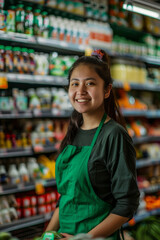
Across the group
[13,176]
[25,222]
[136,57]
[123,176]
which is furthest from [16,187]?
[136,57]

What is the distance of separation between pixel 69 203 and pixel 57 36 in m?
2.35

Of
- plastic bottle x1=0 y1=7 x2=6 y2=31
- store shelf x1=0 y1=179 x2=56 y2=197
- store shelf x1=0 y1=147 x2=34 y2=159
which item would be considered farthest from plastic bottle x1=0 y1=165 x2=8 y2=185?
plastic bottle x1=0 y1=7 x2=6 y2=31

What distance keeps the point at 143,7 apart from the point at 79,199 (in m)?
1.97

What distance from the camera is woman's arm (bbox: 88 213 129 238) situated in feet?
3.88

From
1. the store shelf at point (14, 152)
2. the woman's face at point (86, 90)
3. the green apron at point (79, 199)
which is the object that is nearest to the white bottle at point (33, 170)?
the store shelf at point (14, 152)

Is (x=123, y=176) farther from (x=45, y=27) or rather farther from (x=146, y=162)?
(x=146, y=162)

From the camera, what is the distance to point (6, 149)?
112 inches

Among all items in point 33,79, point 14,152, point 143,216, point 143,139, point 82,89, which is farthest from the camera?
point 143,139

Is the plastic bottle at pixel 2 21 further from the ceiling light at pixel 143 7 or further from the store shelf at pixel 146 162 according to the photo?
the store shelf at pixel 146 162

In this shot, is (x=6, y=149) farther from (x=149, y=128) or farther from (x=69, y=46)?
(x=149, y=128)

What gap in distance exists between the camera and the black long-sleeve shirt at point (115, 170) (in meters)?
1.17

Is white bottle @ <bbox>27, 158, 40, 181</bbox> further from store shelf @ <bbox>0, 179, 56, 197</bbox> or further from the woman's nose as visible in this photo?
the woman's nose

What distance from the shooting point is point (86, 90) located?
51.2 inches

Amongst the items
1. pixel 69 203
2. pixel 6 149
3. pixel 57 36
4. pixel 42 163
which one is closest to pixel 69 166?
pixel 69 203
